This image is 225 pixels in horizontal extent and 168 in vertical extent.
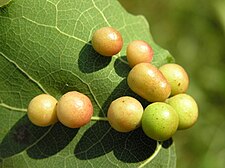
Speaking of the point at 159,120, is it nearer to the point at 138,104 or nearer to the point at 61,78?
the point at 138,104

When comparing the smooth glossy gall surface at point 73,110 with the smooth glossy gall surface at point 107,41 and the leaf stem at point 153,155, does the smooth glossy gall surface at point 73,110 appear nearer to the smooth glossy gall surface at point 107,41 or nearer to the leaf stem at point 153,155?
the smooth glossy gall surface at point 107,41

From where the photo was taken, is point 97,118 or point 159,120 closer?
point 159,120

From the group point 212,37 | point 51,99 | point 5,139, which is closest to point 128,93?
point 51,99

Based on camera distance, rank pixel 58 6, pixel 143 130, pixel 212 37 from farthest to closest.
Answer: pixel 212 37
pixel 58 6
pixel 143 130

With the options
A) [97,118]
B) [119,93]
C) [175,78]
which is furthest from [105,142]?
[175,78]

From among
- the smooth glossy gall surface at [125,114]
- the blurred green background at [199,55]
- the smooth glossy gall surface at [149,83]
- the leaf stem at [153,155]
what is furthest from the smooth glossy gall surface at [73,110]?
the blurred green background at [199,55]

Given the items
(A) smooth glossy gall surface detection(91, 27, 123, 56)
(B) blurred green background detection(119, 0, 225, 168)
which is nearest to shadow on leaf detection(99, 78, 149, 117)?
(A) smooth glossy gall surface detection(91, 27, 123, 56)

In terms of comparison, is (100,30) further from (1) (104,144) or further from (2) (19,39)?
(1) (104,144)

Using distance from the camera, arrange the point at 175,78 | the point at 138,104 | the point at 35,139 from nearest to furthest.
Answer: the point at 138,104 < the point at 175,78 < the point at 35,139
